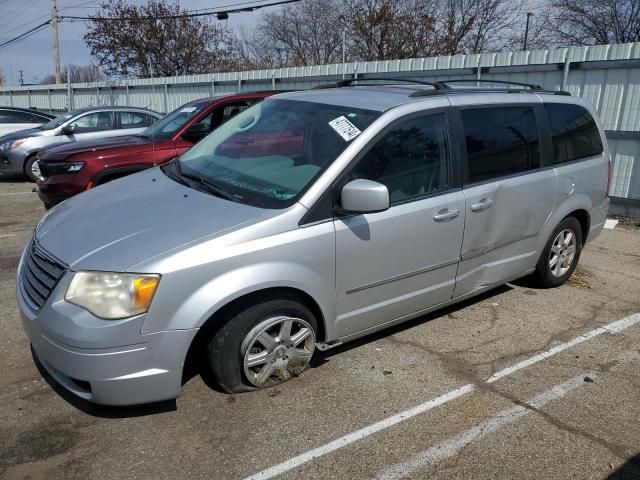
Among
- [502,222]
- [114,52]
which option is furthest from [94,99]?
[502,222]

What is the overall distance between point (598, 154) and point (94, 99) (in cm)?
2158

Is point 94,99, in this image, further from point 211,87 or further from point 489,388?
point 489,388

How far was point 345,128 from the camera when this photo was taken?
3430mm

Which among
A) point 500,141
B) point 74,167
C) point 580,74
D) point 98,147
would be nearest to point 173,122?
point 98,147

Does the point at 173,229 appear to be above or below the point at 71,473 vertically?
above

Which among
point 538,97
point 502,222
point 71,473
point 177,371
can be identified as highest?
point 538,97

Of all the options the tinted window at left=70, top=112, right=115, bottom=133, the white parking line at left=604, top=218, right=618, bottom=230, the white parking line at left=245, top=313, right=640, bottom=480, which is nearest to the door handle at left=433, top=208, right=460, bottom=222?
the white parking line at left=245, top=313, right=640, bottom=480

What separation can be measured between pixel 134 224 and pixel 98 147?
13.3 ft

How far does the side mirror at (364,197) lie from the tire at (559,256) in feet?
7.76

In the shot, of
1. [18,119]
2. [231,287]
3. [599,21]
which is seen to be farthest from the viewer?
[599,21]

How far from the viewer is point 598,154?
16.5 feet

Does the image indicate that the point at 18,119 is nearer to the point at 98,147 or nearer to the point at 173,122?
the point at 173,122

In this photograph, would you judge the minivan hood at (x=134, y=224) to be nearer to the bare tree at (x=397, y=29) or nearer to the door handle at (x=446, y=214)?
the door handle at (x=446, y=214)

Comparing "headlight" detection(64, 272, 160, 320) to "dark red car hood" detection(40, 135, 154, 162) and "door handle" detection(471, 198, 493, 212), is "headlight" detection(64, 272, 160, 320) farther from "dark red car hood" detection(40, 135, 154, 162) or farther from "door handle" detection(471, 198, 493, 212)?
"dark red car hood" detection(40, 135, 154, 162)
